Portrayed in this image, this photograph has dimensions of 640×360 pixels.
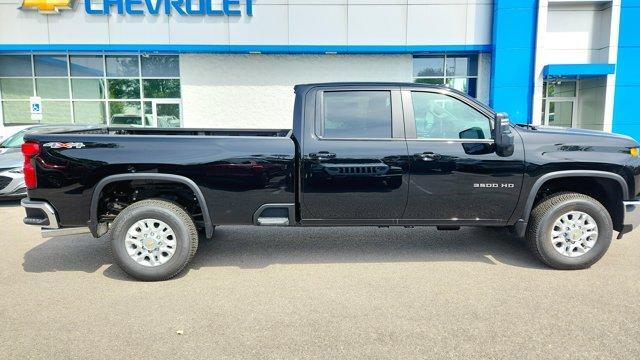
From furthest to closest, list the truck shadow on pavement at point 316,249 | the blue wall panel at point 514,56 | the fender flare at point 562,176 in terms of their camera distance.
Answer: the blue wall panel at point 514,56, the truck shadow on pavement at point 316,249, the fender flare at point 562,176

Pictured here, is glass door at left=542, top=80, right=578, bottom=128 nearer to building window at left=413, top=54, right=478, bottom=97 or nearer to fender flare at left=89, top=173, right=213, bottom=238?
building window at left=413, top=54, right=478, bottom=97

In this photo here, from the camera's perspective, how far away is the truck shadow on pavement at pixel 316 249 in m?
5.04

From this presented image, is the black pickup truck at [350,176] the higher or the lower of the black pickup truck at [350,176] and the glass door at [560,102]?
the lower

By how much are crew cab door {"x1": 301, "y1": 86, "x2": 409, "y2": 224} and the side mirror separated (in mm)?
909

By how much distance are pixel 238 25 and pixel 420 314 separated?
1398cm

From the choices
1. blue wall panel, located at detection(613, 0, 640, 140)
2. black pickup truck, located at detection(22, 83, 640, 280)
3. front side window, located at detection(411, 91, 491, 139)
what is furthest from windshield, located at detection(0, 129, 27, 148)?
blue wall panel, located at detection(613, 0, 640, 140)

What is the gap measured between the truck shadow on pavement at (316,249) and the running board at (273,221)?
0.65m

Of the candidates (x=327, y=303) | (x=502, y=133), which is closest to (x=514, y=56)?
(x=502, y=133)

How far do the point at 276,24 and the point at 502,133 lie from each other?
12.6 m

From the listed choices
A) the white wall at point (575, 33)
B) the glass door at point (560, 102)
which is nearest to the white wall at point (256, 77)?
the white wall at point (575, 33)

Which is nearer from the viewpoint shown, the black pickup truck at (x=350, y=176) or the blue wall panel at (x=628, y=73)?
the black pickup truck at (x=350, y=176)

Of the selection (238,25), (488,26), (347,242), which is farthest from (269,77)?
(347,242)

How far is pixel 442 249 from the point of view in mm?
5449

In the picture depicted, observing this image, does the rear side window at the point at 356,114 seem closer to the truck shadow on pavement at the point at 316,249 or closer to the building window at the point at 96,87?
the truck shadow on pavement at the point at 316,249
